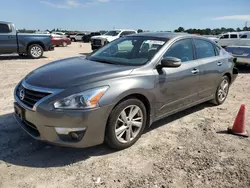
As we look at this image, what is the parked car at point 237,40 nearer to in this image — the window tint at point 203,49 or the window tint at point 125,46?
the window tint at point 203,49

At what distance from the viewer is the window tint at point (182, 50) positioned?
164 inches

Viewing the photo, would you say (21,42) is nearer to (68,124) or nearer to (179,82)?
(179,82)

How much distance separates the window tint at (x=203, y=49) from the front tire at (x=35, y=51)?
10.2 metres

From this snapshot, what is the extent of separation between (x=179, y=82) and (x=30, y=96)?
2.34m

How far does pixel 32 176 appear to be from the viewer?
292 cm

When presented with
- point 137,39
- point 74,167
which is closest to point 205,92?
point 137,39

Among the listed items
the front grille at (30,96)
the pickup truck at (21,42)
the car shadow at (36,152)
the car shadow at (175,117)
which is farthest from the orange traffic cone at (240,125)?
the pickup truck at (21,42)

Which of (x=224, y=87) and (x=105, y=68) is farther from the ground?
(x=105, y=68)

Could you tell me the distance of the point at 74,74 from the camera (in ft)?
11.2

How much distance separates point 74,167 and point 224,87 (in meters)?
4.12

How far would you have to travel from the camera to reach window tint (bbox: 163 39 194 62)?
4153mm

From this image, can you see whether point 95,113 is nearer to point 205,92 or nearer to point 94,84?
point 94,84

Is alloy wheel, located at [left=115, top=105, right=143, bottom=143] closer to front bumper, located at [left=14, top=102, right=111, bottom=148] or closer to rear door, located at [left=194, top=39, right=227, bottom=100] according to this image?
front bumper, located at [left=14, top=102, right=111, bottom=148]

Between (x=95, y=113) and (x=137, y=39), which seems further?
(x=137, y=39)
